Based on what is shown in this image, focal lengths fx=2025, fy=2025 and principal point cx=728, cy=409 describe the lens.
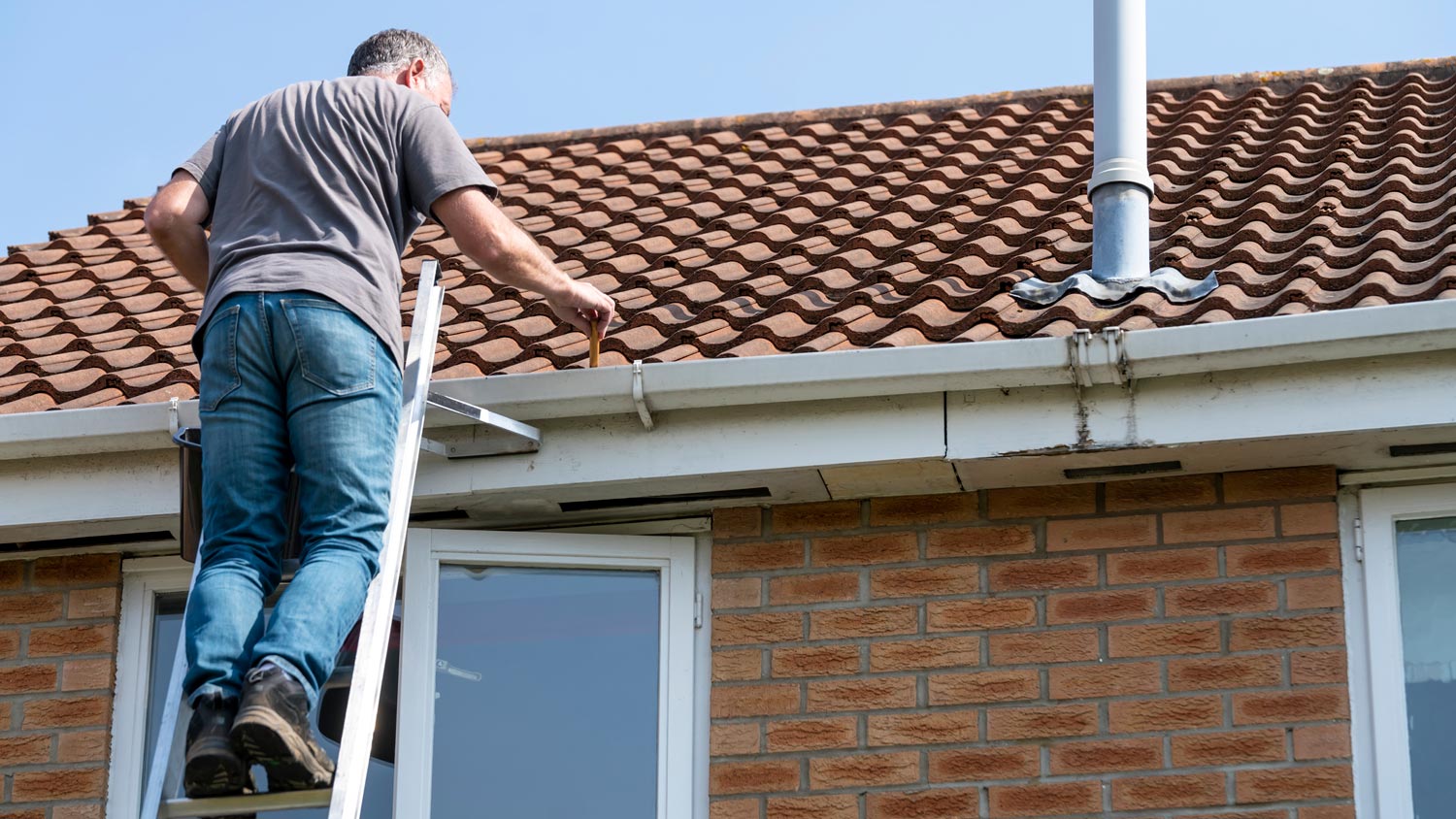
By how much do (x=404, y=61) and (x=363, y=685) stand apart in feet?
5.48

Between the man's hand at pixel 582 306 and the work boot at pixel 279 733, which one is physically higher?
the man's hand at pixel 582 306

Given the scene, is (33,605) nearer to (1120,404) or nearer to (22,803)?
(22,803)

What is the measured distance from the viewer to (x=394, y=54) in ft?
15.9

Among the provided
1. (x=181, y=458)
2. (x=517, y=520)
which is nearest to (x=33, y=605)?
(x=181, y=458)

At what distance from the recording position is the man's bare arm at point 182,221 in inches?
176

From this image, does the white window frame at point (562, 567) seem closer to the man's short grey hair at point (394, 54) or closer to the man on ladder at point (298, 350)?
the man on ladder at point (298, 350)

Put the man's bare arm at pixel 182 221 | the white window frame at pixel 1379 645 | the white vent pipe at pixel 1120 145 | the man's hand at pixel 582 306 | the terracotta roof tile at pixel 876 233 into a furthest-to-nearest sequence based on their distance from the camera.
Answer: the white vent pipe at pixel 1120 145 < the terracotta roof tile at pixel 876 233 < the white window frame at pixel 1379 645 < the man's hand at pixel 582 306 < the man's bare arm at pixel 182 221

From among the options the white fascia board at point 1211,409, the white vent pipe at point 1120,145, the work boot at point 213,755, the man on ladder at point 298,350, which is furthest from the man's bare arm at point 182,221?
the white vent pipe at point 1120,145

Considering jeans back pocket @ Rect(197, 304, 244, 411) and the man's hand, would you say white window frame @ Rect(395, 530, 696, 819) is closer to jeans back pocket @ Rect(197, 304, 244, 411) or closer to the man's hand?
the man's hand

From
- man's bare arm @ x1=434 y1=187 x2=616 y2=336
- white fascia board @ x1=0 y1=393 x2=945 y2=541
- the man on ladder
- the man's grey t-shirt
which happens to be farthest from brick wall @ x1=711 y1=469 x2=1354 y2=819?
the man's grey t-shirt

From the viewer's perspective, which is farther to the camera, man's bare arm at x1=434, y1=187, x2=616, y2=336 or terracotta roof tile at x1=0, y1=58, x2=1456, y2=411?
terracotta roof tile at x1=0, y1=58, x2=1456, y2=411

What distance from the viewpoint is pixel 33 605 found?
5523 mm

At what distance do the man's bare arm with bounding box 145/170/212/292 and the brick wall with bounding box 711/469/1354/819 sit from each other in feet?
5.15

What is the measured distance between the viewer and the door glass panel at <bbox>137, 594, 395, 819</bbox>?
17.0ft
